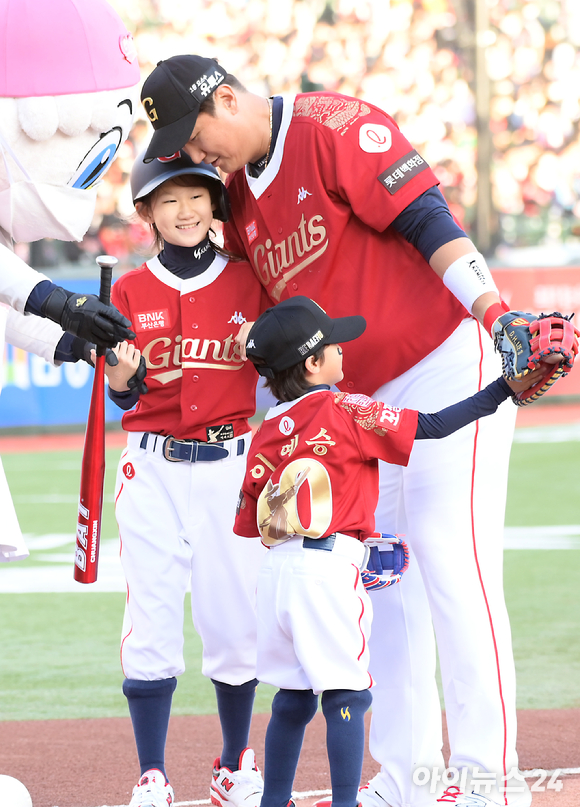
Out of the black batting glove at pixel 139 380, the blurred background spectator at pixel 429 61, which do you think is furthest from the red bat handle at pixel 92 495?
the blurred background spectator at pixel 429 61

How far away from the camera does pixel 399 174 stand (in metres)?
2.75

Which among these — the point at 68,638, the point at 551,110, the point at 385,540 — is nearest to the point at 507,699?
the point at 385,540

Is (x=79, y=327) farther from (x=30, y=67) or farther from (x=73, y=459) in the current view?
(x=73, y=459)

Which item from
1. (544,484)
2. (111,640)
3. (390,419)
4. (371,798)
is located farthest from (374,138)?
(544,484)

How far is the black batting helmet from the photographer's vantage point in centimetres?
304

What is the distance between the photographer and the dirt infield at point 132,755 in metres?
3.28

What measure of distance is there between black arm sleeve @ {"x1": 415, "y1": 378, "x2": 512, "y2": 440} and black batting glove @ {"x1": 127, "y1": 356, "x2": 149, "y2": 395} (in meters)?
0.84

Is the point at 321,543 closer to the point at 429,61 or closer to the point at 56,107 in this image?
the point at 56,107

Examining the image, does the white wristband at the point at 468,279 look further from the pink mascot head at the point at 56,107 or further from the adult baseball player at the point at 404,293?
the pink mascot head at the point at 56,107

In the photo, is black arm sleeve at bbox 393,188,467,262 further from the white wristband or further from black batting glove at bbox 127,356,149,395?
black batting glove at bbox 127,356,149,395

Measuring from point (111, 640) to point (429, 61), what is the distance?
58.6 ft

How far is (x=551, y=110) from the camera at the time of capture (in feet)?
67.8

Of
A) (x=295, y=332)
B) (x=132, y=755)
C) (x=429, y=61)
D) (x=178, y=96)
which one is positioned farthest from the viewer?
(x=429, y=61)

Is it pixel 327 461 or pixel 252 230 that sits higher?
pixel 252 230
